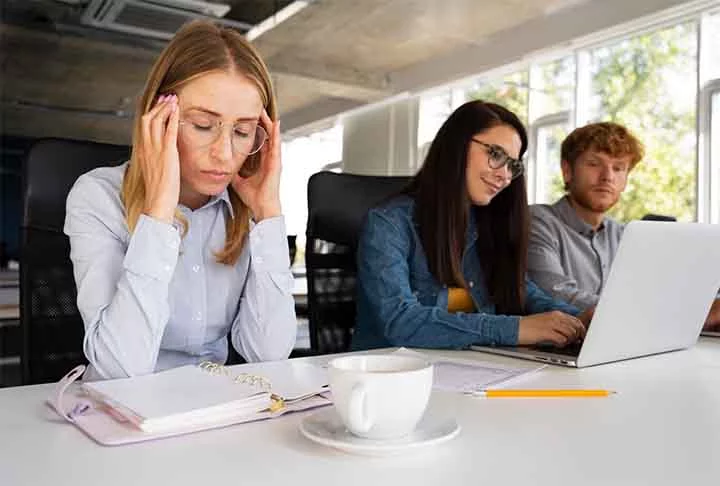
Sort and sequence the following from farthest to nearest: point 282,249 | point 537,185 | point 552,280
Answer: point 537,185 → point 552,280 → point 282,249

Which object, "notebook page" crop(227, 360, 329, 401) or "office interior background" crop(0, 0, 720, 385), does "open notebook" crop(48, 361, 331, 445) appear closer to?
"notebook page" crop(227, 360, 329, 401)

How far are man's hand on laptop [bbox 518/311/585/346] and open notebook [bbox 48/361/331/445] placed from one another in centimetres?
54

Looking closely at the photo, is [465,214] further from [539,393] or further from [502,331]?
[539,393]

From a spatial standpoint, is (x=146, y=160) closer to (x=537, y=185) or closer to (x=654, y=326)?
(x=654, y=326)

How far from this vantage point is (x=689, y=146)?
496 cm

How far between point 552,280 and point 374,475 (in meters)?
1.49

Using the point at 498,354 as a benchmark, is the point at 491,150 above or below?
above

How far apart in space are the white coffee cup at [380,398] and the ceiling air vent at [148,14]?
396 cm

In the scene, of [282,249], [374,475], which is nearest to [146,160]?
[282,249]

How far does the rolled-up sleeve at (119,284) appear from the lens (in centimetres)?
96

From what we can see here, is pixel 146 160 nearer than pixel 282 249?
Yes

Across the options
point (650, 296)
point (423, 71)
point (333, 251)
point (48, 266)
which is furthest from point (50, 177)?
point (423, 71)

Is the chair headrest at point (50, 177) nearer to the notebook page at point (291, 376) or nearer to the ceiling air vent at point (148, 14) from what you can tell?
the notebook page at point (291, 376)

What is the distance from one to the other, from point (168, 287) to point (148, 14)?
4072mm
